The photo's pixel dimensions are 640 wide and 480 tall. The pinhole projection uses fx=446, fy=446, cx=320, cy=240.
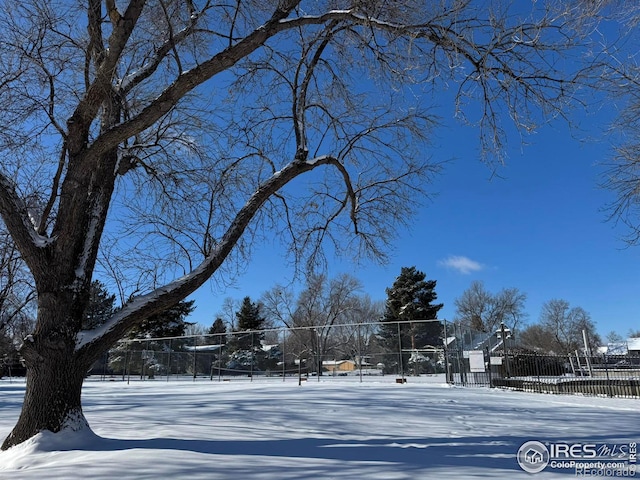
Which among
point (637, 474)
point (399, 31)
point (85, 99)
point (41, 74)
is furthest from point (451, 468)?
point (41, 74)

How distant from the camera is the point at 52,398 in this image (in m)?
5.21

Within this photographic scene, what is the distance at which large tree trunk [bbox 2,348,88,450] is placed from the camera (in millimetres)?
5066

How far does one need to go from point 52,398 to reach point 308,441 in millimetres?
3036

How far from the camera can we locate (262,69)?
8.96m

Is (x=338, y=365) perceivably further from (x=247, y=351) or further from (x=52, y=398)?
(x=52, y=398)

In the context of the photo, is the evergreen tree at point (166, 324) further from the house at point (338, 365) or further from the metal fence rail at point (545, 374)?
the metal fence rail at point (545, 374)

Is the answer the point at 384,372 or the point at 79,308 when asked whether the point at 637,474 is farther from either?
the point at 384,372

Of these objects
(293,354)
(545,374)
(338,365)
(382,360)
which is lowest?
(545,374)

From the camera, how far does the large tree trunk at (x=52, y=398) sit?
5.07m

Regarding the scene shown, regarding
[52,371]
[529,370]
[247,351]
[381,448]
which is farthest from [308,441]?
[247,351]

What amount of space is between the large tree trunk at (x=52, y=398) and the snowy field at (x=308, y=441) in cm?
20

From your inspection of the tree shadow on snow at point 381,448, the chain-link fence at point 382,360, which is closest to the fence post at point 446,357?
the chain-link fence at point 382,360

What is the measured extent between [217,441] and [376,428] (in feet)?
6.98

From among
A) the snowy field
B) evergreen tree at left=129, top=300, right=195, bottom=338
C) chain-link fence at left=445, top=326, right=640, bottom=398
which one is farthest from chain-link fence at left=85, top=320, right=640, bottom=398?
evergreen tree at left=129, top=300, right=195, bottom=338
